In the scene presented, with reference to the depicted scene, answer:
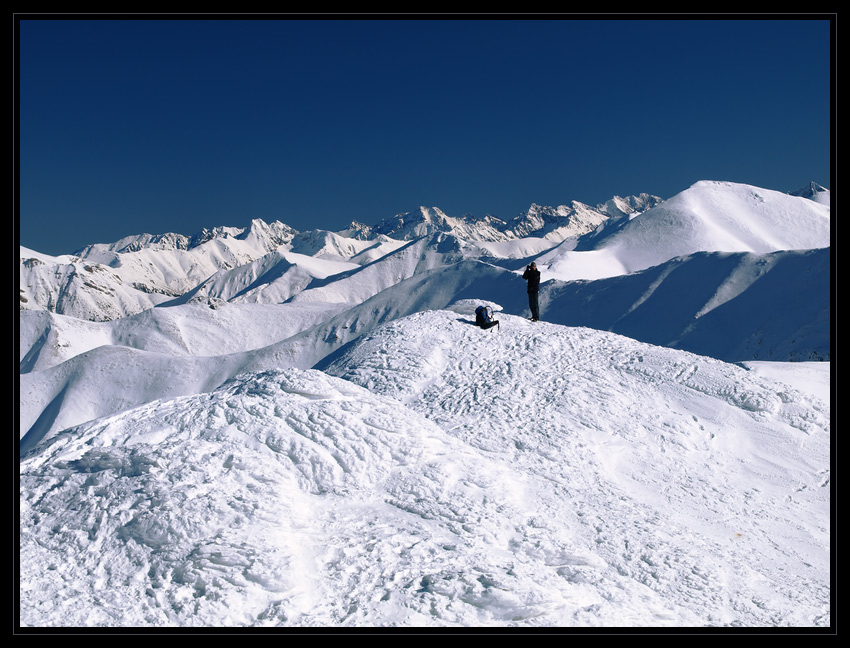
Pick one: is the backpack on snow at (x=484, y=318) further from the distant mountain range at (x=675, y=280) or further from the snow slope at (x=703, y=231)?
the snow slope at (x=703, y=231)

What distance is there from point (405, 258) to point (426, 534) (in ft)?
401

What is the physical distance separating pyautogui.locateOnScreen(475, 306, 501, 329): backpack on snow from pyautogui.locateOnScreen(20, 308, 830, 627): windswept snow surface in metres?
3.29

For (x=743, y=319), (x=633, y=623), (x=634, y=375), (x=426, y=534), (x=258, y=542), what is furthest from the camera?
(x=743, y=319)

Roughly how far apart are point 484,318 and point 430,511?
8.15 m

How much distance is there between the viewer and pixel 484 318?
1547cm

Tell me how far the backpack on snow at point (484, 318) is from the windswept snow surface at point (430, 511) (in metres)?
3.29

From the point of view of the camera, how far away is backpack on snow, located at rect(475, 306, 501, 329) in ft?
50.4

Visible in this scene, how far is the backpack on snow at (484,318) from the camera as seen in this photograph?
15.4 m

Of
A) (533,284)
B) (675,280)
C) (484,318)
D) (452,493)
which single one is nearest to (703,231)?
(675,280)

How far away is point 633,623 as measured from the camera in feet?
20.1

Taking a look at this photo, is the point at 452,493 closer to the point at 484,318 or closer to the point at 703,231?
the point at 484,318
